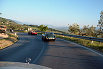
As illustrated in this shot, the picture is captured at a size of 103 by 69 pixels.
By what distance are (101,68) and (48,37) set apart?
14.7 metres

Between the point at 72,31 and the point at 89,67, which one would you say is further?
the point at 72,31

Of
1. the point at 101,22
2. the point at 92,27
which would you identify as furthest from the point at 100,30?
the point at 92,27

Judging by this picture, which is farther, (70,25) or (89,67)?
(70,25)

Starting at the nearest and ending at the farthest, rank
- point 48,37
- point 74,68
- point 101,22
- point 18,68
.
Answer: point 18,68
point 74,68
point 48,37
point 101,22

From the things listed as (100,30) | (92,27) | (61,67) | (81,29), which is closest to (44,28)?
(81,29)

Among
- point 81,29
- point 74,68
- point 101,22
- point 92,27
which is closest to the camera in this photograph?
point 74,68

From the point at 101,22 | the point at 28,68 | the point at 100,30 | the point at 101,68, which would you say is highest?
the point at 101,22

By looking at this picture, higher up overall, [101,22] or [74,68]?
[101,22]

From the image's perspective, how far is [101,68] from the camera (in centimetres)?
582

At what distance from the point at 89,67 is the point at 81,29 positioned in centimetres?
4413

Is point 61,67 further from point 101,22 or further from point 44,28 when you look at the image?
point 44,28

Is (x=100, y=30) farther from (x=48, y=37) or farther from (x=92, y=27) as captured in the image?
(x=48, y=37)

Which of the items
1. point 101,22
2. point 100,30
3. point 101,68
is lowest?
point 101,68

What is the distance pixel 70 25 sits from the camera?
163 ft
